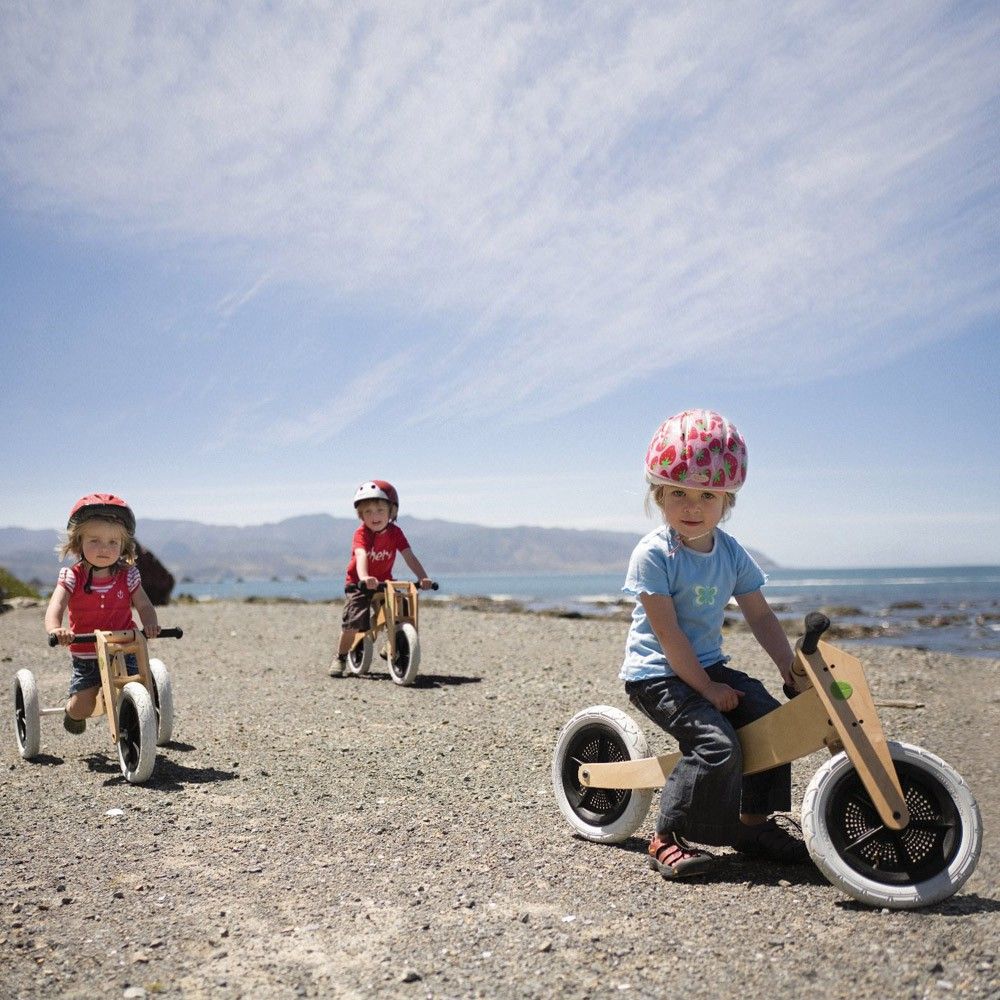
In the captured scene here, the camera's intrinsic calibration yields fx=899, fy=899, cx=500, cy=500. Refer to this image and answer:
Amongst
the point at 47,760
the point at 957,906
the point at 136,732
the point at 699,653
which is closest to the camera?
the point at 957,906

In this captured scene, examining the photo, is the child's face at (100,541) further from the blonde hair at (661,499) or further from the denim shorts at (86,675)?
the blonde hair at (661,499)

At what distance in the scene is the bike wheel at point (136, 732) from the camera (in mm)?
5969

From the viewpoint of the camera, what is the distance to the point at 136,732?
6.16 meters

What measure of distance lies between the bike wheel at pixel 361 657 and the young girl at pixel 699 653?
24.0 feet

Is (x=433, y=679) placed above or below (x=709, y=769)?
below

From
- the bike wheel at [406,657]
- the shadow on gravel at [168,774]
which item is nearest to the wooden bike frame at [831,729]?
the shadow on gravel at [168,774]

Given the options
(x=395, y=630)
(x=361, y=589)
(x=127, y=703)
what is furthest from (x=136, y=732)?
(x=361, y=589)

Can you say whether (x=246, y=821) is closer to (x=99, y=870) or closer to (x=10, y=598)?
(x=99, y=870)

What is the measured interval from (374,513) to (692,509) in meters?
7.24

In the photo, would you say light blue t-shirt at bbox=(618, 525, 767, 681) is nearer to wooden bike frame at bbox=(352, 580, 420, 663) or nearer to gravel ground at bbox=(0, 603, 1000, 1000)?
gravel ground at bbox=(0, 603, 1000, 1000)

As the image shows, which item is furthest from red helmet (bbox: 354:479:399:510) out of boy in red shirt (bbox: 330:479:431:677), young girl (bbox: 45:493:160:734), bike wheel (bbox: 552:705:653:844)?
bike wheel (bbox: 552:705:653:844)

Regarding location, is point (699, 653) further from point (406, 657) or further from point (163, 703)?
point (406, 657)

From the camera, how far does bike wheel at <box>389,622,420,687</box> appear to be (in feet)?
34.4

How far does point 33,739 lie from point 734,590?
5.46m
